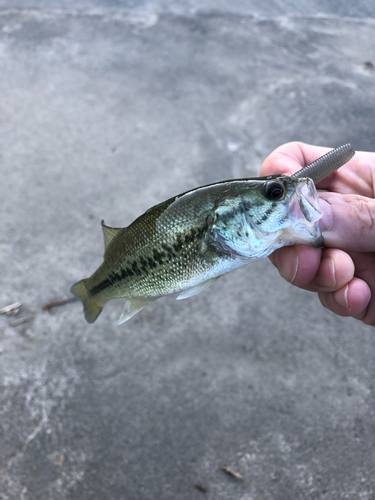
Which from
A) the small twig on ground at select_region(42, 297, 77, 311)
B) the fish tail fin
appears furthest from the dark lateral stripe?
the small twig on ground at select_region(42, 297, 77, 311)

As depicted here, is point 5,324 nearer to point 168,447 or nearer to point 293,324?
point 168,447

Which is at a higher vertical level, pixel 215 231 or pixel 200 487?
pixel 215 231

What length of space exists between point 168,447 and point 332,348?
1.34m

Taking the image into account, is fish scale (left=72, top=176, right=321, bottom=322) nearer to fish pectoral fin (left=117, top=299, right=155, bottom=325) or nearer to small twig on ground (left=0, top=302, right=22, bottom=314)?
fish pectoral fin (left=117, top=299, right=155, bottom=325)

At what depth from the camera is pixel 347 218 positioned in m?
1.45

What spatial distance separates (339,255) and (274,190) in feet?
1.53

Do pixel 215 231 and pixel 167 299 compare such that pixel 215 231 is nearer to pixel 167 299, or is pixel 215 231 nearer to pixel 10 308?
pixel 167 299

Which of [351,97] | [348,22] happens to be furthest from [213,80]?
[348,22]

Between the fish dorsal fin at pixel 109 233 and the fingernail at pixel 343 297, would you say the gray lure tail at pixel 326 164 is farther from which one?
the fish dorsal fin at pixel 109 233

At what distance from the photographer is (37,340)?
8.80 ft

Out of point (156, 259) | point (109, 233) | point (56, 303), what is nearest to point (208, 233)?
point (156, 259)

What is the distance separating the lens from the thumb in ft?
4.75

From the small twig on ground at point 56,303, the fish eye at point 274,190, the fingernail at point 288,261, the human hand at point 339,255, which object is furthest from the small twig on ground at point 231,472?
the fish eye at point 274,190

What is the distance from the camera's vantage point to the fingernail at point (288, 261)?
60.0 inches
